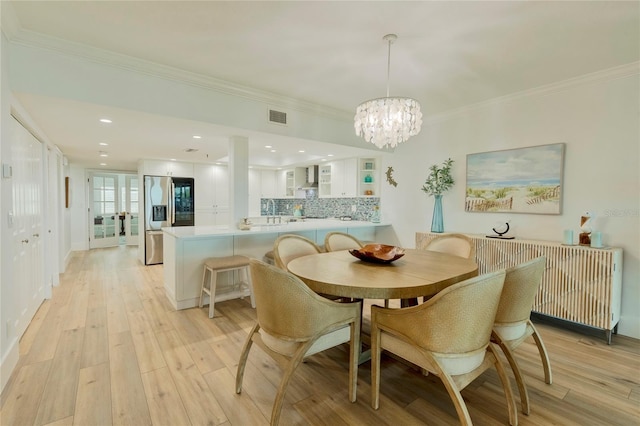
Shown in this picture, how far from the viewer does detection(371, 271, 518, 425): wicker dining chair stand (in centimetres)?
144

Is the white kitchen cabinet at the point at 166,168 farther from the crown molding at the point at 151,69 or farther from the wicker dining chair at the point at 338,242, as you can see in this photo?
the wicker dining chair at the point at 338,242

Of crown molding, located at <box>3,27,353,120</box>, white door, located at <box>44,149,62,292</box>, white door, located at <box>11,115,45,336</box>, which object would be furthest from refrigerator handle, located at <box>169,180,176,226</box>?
crown molding, located at <box>3,27,353,120</box>

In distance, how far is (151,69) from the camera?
271 centimetres

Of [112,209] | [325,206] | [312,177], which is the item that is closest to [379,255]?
[325,206]

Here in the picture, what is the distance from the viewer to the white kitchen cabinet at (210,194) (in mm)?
6500

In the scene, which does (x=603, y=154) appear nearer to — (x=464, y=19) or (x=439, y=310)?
(x=464, y=19)

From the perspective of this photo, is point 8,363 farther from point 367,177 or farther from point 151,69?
point 367,177

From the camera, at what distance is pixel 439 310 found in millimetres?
1468

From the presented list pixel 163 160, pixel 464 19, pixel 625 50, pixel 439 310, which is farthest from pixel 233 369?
pixel 163 160

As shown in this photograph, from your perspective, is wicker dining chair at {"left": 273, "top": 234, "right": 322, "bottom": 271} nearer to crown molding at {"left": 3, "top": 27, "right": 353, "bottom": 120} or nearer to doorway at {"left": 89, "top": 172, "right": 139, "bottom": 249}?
crown molding at {"left": 3, "top": 27, "right": 353, "bottom": 120}

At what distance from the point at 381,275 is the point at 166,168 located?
18.5 feet

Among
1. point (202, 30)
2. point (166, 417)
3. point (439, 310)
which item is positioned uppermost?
point (202, 30)

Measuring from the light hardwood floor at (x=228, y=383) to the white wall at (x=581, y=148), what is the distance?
101cm

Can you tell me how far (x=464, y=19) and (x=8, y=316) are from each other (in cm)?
386
